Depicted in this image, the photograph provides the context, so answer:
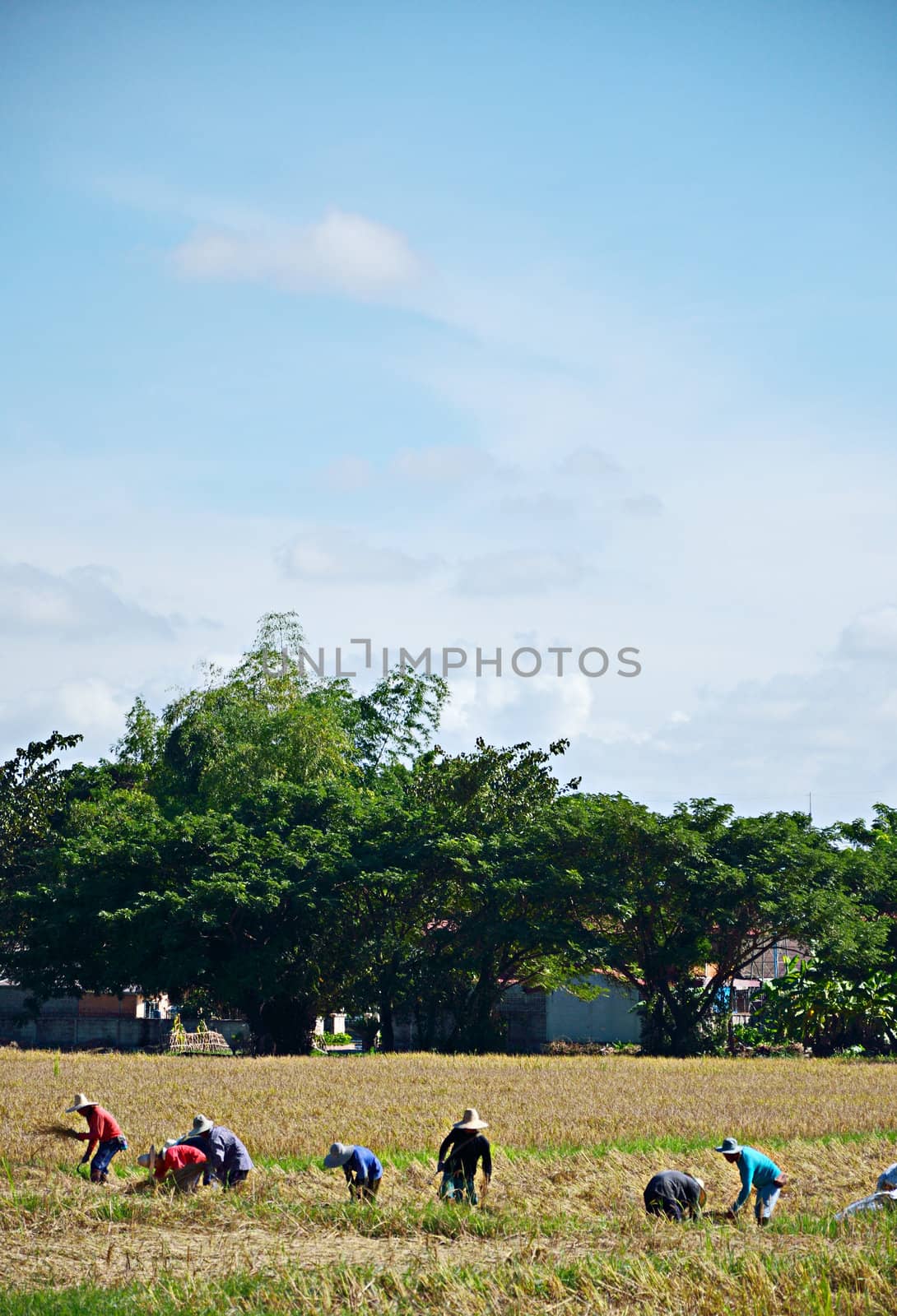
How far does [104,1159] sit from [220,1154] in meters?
1.81

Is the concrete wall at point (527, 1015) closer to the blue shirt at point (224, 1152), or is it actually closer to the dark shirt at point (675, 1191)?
the blue shirt at point (224, 1152)

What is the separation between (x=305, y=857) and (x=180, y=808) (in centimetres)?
953

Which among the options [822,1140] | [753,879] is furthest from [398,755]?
[822,1140]

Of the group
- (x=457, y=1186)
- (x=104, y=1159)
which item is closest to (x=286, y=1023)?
(x=104, y=1159)

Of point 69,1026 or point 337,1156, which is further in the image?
point 69,1026

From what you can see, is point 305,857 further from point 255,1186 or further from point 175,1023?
point 255,1186

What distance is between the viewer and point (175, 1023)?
1863 inches

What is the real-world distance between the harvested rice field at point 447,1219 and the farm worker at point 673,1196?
215 mm

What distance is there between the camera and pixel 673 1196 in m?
13.7

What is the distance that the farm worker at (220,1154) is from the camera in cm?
1520

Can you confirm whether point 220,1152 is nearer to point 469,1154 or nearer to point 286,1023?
point 469,1154

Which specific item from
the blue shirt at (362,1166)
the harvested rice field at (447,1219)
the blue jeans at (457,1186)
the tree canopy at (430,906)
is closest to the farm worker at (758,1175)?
the harvested rice field at (447,1219)

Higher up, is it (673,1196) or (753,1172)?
(753,1172)

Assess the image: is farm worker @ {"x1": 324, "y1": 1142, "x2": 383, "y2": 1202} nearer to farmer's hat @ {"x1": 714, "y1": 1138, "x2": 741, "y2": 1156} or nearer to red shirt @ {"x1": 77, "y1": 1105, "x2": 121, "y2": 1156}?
red shirt @ {"x1": 77, "y1": 1105, "x2": 121, "y2": 1156}
